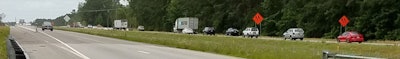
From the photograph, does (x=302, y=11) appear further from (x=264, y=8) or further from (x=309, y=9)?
(x=264, y=8)

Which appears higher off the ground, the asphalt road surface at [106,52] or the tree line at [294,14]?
the tree line at [294,14]

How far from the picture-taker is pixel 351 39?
4891cm

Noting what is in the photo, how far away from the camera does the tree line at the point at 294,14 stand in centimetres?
6297

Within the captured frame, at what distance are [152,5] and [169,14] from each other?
11.4m

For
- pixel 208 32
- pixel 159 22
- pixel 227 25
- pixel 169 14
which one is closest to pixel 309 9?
pixel 208 32

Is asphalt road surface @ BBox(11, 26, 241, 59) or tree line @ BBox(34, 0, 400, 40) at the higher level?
tree line @ BBox(34, 0, 400, 40)

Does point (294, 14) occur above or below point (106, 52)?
above

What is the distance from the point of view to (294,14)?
78938 millimetres

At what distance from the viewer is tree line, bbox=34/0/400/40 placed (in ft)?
207

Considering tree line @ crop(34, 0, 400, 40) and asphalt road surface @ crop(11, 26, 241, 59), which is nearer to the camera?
asphalt road surface @ crop(11, 26, 241, 59)

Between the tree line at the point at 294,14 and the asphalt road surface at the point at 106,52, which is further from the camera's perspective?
the tree line at the point at 294,14

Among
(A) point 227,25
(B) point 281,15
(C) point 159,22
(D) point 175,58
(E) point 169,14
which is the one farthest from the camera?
(C) point 159,22

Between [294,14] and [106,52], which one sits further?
[294,14]

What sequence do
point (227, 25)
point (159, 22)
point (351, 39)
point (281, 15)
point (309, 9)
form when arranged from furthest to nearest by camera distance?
point (159, 22), point (227, 25), point (281, 15), point (309, 9), point (351, 39)
